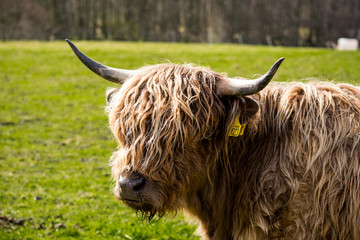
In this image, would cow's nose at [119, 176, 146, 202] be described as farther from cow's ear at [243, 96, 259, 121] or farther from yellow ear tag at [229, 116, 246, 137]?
cow's ear at [243, 96, 259, 121]

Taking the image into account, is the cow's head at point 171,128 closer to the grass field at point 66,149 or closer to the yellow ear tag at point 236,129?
the yellow ear tag at point 236,129

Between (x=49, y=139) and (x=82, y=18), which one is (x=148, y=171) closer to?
(x=49, y=139)

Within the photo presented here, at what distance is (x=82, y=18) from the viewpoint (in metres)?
53.0

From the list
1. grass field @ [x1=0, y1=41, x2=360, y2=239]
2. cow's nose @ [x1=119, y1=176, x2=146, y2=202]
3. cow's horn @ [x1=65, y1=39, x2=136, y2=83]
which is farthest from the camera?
grass field @ [x1=0, y1=41, x2=360, y2=239]

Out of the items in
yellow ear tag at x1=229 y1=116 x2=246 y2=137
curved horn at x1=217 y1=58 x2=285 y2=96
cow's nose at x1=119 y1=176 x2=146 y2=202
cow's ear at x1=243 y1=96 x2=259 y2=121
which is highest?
curved horn at x1=217 y1=58 x2=285 y2=96

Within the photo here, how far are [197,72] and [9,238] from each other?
3.22 m

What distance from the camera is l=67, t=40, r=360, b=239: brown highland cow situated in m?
2.93

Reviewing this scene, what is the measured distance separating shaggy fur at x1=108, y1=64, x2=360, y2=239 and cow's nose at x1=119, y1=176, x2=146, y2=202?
7 cm

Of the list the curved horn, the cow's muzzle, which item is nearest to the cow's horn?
the curved horn

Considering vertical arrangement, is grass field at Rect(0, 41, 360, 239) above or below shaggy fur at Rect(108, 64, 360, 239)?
below

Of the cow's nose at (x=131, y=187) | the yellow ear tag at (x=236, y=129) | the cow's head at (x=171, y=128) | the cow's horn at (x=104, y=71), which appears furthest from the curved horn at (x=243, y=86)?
the cow's nose at (x=131, y=187)

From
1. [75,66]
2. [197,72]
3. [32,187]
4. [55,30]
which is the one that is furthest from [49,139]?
[55,30]

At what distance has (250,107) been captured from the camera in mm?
3156

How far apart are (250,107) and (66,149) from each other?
262 inches
